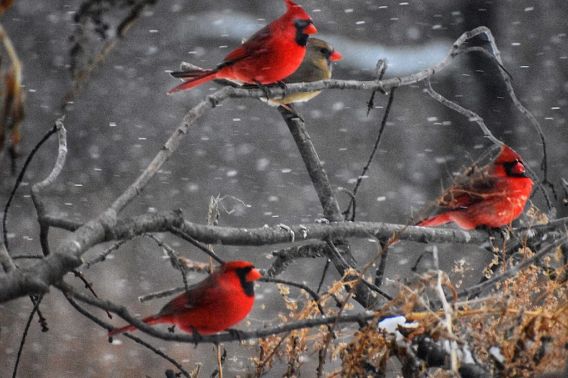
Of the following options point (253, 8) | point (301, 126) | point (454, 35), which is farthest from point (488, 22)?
point (301, 126)

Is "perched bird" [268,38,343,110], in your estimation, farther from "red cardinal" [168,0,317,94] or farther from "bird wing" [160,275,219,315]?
"bird wing" [160,275,219,315]

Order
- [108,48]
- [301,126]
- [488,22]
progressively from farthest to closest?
[488,22]
[301,126]
[108,48]

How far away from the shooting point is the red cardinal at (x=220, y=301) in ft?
2.78

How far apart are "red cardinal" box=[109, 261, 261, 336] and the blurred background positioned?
4.05m

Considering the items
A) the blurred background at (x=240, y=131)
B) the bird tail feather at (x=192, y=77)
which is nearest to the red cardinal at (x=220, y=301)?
the bird tail feather at (x=192, y=77)

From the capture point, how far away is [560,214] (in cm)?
425

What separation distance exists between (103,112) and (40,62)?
0.52 m

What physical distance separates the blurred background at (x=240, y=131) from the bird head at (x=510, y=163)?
11.3 feet

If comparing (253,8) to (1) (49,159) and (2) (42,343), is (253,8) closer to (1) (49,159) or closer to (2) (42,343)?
(1) (49,159)

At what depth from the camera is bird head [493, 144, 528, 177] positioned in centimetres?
150

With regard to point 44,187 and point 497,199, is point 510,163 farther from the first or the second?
point 44,187

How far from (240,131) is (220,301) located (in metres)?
4.77

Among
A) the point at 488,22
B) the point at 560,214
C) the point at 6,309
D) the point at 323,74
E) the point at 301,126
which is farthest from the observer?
the point at 488,22

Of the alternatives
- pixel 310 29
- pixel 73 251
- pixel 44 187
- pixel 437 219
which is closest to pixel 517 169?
pixel 437 219
